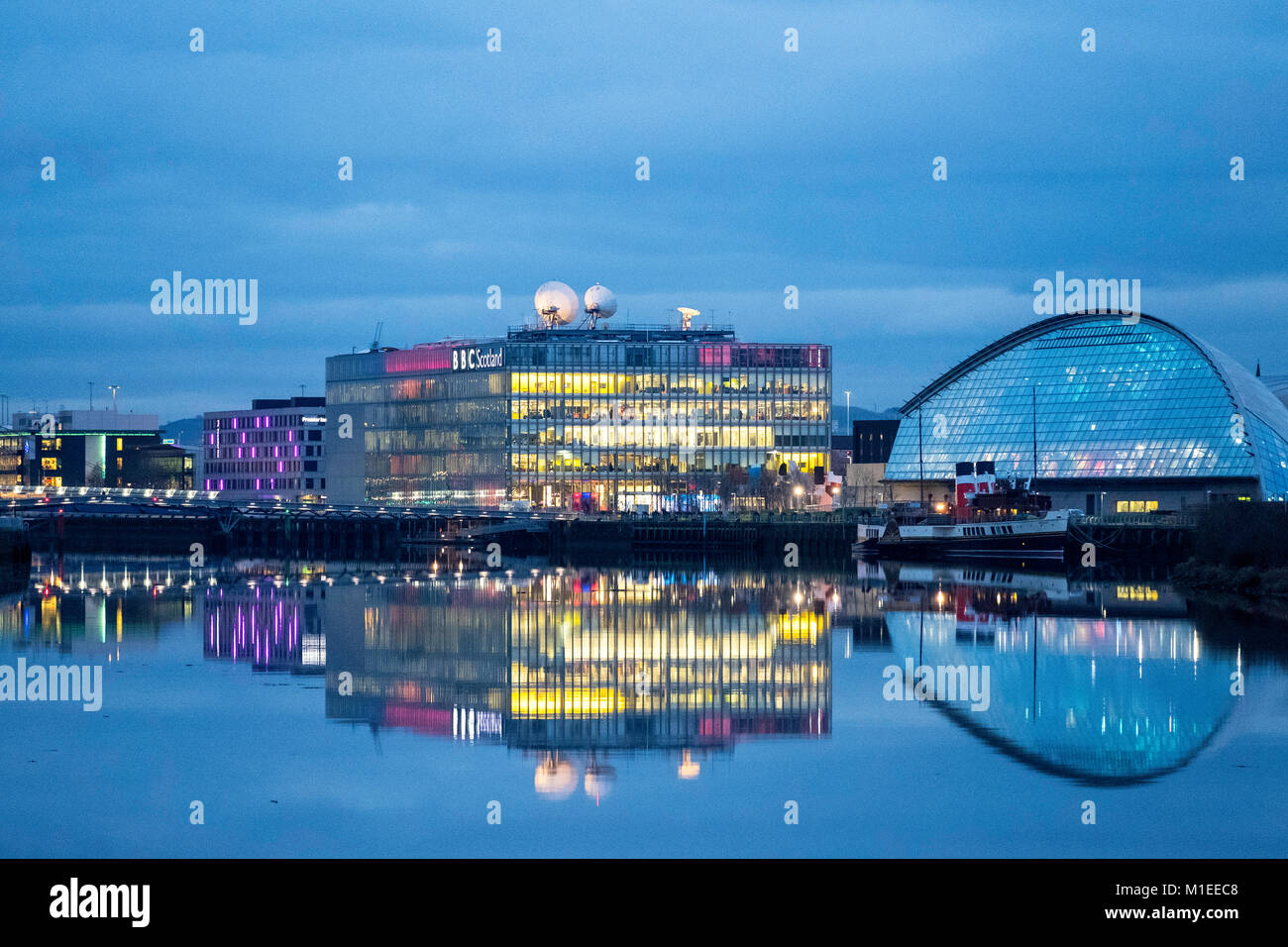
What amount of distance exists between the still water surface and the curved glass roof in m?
70.6

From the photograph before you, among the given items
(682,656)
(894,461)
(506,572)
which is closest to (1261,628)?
(682,656)

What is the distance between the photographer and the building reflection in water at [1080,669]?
32094 mm

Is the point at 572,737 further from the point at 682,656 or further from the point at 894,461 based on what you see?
the point at 894,461

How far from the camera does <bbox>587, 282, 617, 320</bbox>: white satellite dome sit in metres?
168

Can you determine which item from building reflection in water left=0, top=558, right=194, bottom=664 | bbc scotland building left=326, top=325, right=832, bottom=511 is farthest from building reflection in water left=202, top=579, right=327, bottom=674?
bbc scotland building left=326, top=325, right=832, bottom=511

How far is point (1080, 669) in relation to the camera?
145 ft

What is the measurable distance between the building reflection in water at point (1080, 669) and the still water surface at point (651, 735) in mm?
143

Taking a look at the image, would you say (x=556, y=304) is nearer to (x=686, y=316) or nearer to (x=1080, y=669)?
(x=686, y=316)

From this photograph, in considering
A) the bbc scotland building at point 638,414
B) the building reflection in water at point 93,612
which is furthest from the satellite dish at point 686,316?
the building reflection in water at point 93,612

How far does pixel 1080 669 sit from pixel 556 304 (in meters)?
124

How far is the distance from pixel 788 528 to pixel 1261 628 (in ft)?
231

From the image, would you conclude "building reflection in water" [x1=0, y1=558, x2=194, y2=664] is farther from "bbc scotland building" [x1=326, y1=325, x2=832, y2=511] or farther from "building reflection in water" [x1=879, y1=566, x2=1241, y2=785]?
"bbc scotland building" [x1=326, y1=325, x2=832, y2=511]

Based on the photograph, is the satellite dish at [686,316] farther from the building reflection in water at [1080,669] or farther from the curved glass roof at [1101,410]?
the building reflection in water at [1080,669]
